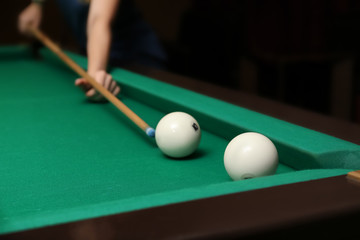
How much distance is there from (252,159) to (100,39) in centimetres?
147

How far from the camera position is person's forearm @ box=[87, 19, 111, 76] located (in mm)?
2207

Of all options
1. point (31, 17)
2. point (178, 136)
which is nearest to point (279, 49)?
point (31, 17)

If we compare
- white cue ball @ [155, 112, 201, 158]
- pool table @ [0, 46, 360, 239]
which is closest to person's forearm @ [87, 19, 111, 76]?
pool table @ [0, 46, 360, 239]

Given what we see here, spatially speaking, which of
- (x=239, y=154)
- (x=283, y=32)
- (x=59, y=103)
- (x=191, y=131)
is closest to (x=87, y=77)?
(x=59, y=103)

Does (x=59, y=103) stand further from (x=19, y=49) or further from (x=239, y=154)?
(x=19, y=49)

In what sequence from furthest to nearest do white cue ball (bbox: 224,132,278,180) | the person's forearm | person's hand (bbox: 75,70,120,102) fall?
the person's forearm < person's hand (bbox: 75,70,120,102) < white cue ball (bbox: 224,132,278,180)

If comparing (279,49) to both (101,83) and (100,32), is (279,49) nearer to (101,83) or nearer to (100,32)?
(100,32)

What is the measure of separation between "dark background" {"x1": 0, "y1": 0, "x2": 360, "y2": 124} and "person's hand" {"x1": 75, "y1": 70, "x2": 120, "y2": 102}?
1.95 m

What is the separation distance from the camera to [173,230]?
683 millimetres

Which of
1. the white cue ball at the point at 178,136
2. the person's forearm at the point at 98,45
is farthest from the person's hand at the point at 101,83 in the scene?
the white cue ball at the point at 178,136

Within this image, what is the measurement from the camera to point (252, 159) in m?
1.04

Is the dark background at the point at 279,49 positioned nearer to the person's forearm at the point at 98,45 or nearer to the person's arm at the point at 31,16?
the person's arm at the point at 31,16

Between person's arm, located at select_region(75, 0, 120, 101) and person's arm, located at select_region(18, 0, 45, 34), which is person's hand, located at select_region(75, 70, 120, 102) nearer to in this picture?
person's arm, located at select_region(75, 0, 120, 101)

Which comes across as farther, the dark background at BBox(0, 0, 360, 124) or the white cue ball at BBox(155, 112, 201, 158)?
the dark background at BBox(0, 0, 360, 124)
